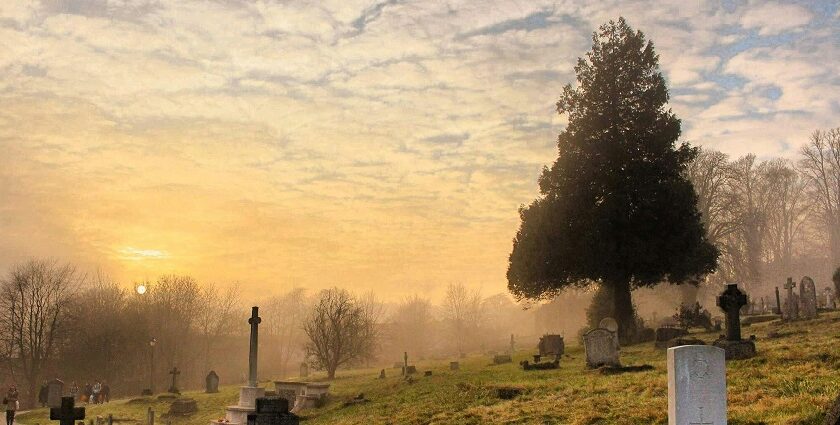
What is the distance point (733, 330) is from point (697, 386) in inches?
421

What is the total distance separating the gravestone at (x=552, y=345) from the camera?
29469 millimetres

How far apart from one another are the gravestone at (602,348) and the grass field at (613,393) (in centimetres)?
60

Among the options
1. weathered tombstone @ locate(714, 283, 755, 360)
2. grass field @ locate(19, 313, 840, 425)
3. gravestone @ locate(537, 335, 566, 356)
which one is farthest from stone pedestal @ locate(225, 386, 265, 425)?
weathered tombstone @ locate(714, 283, 755, 360)

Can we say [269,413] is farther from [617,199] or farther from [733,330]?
[617,199]

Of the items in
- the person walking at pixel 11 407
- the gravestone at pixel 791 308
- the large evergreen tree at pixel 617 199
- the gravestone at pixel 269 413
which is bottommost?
the person walking at pixel 11 407

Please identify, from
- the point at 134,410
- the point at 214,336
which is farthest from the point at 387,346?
the point at 134,410

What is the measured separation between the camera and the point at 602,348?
20.5m

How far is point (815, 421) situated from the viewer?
9508mm

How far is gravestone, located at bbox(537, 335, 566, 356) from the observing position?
96.7 feet

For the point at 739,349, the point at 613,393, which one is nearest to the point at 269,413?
the point at 613,393

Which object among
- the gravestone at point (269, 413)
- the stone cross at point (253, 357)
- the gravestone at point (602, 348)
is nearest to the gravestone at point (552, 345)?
the gravestone at point (602, 348)

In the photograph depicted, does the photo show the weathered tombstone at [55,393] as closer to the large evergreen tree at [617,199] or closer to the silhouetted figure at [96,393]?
the silhouetted figure at [96,393]

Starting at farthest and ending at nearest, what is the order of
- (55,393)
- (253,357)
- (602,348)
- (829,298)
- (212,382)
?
(212,382) < (55,393) < (829,298) < (253,357) < (602,348)

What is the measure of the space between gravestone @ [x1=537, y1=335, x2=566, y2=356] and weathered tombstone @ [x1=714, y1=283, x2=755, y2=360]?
998 cm
